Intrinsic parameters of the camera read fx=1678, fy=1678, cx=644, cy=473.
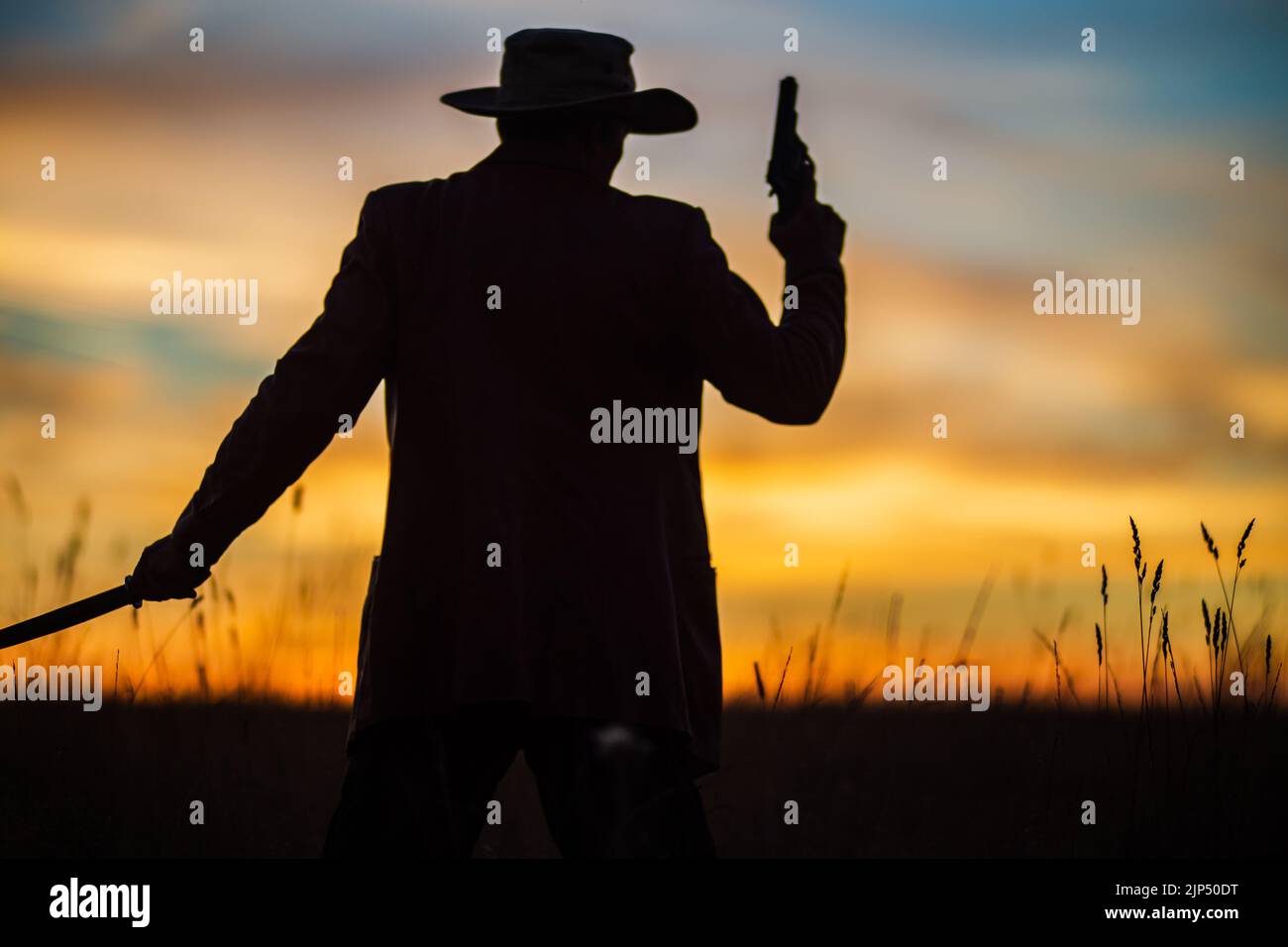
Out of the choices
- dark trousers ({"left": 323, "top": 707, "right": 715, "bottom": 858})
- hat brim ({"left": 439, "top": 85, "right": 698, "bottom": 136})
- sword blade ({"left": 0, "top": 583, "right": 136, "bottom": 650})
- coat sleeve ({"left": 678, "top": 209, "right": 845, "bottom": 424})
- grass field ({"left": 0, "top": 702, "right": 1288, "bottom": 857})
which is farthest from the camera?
grass field ({"left": 0, "top": 702, "right": 1288, "bottom": 857})

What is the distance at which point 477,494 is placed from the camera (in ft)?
11.3

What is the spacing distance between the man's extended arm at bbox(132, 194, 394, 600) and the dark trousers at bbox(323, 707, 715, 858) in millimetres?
617

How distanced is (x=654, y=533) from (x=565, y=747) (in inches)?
18.8

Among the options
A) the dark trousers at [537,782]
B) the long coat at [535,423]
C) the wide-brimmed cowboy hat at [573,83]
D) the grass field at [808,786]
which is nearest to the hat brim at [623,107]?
the wide-brimmed cowboy hat at [573,83]

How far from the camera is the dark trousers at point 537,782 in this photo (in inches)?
133

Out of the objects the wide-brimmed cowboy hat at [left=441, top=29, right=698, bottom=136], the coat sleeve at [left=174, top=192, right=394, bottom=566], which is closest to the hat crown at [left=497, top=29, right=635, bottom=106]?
the wide-brimmed cowboy hat at [left=441, top=29, right=698, bottom=136]

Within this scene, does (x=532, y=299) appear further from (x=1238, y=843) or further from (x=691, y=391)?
(x=1238, y=843)

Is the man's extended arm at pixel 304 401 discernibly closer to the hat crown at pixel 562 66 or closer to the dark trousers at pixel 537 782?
the hat crown at pixel 562 66

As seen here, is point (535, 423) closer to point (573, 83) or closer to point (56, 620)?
point (573, 83)

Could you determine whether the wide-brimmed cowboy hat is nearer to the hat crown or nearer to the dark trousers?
the hat crown

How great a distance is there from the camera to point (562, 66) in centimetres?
373

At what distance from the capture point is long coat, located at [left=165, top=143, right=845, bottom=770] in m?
3.43

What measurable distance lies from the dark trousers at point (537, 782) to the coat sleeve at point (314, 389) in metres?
0.62
